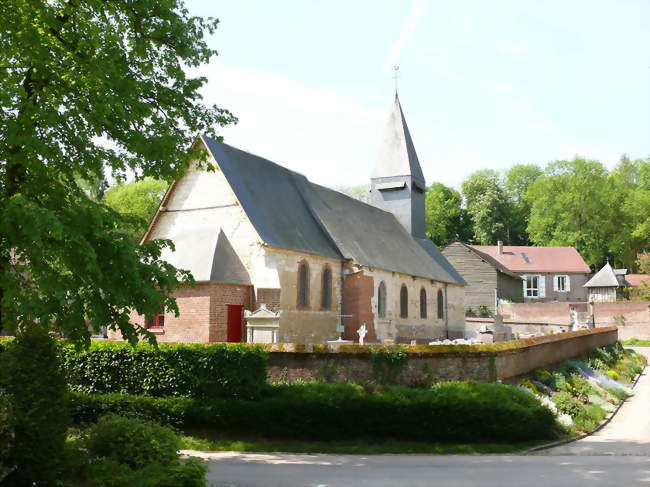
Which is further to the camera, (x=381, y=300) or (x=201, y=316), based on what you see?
(x=381, y=300)

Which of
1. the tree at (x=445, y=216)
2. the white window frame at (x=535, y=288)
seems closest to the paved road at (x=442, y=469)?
the white window frame at (x=535, y=288)

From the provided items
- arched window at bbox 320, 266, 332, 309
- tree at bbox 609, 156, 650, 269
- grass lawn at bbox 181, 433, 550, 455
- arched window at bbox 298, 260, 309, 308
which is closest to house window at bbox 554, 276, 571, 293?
tree at bbox 609, 156, 650, 269

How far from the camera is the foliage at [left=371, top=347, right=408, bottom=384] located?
1425 cm

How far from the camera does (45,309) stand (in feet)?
29.8

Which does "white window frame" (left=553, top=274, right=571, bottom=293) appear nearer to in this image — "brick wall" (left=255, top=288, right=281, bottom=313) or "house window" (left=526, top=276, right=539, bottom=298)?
"house window" (left=526, top=276, right=539, bottom=298)

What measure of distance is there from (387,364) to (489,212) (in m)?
68.4

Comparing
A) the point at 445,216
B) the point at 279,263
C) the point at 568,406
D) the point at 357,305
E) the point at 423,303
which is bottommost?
the point at 568,406

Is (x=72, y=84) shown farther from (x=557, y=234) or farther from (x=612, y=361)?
(x=557, y=234)

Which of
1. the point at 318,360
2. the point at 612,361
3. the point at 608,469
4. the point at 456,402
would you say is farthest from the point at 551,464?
the point at 612,361

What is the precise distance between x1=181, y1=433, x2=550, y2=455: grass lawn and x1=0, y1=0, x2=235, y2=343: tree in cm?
322

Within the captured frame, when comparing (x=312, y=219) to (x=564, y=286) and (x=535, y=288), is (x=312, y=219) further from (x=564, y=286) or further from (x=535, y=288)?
(x=564, y=286)

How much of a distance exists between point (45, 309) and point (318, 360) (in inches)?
269

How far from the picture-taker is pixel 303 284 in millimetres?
24844

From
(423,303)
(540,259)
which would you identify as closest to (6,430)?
(423,303)
